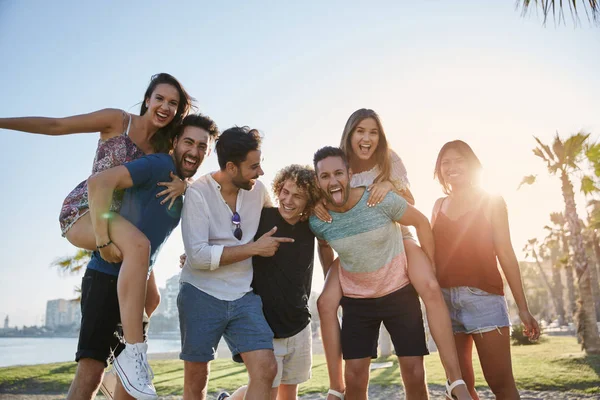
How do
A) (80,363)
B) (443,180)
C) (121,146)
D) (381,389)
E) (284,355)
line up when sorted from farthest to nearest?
(381,389) → (443,180) → (284,355) → (121,146) → (80,363)

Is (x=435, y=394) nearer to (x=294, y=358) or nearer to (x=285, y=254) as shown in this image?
(x=294, y=358)

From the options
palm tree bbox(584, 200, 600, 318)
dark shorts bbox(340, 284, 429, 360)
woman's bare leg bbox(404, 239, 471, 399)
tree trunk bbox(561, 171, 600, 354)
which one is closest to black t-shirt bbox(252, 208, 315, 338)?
dark shorts bbox(340, 284, 429, 360)

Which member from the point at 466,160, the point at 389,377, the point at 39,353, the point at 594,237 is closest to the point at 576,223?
the point at 389,377

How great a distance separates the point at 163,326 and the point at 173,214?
17206 centimetres

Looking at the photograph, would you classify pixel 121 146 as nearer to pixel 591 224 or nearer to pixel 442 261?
pixel 442 261

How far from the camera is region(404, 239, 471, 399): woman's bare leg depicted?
4.01 m

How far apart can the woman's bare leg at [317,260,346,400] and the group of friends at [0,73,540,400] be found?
1 centimetres

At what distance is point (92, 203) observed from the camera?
11.3ft

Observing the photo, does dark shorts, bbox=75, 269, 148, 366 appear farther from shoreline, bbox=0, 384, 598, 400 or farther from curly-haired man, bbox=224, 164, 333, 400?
shoreline, bbox=0, 384, 598, 400

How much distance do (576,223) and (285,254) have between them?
15.6 m

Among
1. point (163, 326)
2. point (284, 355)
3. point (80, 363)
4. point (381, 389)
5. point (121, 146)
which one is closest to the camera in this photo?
point (80, 363)

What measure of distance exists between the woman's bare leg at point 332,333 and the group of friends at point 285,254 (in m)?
0.01

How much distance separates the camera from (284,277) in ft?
13.7

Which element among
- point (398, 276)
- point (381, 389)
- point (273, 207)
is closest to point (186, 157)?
point (273, 207)
